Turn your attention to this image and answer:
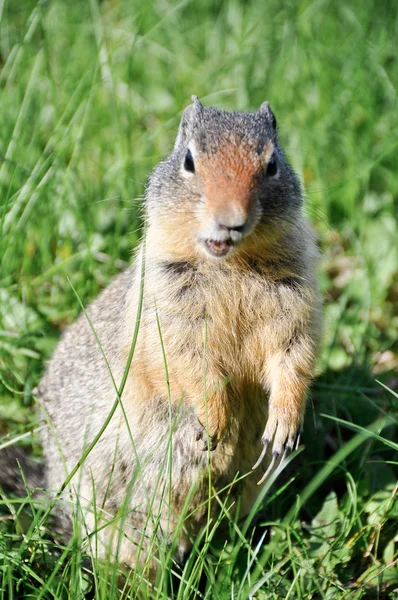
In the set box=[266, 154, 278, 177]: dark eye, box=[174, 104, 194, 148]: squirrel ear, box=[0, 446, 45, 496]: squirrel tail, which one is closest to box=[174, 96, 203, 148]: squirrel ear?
box=[174, 104, 194, 148]: squirrel ear

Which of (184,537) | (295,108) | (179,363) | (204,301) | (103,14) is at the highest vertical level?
(103,14)

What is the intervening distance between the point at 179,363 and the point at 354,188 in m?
2.58

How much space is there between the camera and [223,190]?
2.76 m

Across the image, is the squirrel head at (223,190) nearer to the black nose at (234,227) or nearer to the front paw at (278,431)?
the black nose at (234,227)

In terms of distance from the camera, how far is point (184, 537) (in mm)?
3455

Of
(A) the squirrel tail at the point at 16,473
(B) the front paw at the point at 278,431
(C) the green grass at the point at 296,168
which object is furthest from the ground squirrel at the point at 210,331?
(A) the squirrel tail at the point at 16,473

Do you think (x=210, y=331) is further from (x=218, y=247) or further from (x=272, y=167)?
(x=272, y=167)

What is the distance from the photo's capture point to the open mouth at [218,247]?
2.85m

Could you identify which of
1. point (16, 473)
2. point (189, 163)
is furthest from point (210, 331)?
point (16, 473)

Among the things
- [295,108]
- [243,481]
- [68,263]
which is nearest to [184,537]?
[243,481]

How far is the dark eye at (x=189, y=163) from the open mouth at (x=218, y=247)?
1.01ft

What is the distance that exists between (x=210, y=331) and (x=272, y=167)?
702mm

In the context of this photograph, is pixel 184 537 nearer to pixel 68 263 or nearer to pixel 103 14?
pixel 68 263

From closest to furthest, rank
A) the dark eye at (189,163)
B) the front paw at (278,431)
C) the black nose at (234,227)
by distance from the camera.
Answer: the black nose at (234,227) → the dark eye at (189,163) → the front paw at (278,431)
